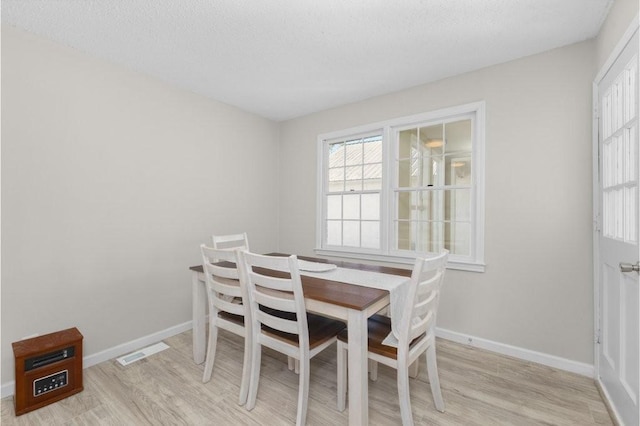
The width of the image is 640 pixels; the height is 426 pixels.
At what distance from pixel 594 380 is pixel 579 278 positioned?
28.4 inches

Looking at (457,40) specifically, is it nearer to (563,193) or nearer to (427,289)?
(563,193)

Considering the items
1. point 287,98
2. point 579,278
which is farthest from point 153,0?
point 579,278

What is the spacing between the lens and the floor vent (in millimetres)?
2410

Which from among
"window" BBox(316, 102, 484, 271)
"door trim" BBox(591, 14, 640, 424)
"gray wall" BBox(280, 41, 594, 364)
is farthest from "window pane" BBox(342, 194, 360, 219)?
"door trim" BBox(591, 14, 640, 424)

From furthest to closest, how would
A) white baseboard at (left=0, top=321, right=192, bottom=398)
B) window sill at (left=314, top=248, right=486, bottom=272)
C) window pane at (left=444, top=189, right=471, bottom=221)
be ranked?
window pane at (left=444, top=189, right=471, bottom=221)
window sill at (left=314, top=248, right=486, bottom=272)
white baseboard at (left=0, top=321, right=192, bottom=398)

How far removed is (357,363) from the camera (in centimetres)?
148

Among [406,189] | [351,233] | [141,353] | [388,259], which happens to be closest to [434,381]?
[388,259]

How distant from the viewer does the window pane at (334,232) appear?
3.68 m

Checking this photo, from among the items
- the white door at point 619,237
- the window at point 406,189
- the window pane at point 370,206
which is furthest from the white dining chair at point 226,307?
the white door at point 619,237

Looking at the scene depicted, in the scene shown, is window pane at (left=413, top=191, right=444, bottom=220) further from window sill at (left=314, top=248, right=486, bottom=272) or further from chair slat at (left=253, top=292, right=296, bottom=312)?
chair slat at (left=253, top=292, right=296, bottom=312)

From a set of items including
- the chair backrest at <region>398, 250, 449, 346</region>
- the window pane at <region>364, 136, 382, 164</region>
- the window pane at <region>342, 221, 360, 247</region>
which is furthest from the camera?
the window pane at <region>342, 221, 360, 247</region>

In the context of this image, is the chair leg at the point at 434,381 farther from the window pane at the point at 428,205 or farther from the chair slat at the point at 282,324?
the window pane at the point at 428,205

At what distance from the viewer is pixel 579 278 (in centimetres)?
219

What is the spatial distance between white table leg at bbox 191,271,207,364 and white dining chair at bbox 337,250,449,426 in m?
1.21
